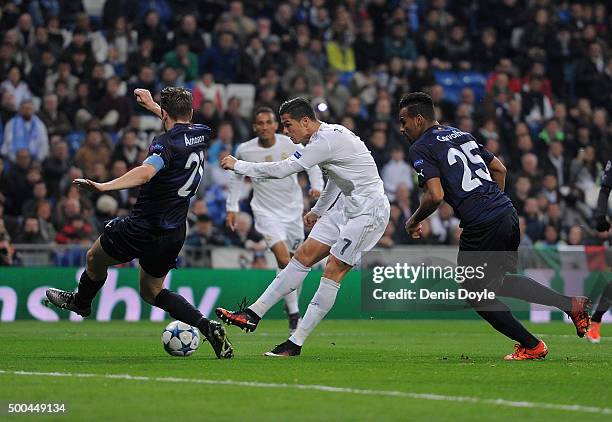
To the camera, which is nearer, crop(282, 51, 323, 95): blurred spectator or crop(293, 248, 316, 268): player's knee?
crop(293, 248, 316, 268): player's knee

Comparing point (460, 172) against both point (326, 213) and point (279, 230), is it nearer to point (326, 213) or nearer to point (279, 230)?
point (326, 213)

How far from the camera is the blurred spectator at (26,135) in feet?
70.8

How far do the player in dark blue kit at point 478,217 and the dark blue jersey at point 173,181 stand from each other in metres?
1.89

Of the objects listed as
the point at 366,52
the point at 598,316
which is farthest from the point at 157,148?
the point at 366,52

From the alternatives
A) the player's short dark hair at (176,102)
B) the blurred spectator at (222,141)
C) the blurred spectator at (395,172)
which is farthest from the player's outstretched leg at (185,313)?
the blurred spectator at (395,172)

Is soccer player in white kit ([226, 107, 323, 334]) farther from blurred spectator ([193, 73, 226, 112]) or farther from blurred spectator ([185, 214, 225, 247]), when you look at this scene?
blurred spectator ([193, 73, 226, 112])

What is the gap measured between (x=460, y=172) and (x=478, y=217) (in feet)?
1.39

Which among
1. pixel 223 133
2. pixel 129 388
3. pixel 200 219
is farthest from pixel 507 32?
pixel 129 388

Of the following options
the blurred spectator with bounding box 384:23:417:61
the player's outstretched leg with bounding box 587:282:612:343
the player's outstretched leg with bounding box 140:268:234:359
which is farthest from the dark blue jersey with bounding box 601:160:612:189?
the blurred spectator with bounding box 384:23:417:61

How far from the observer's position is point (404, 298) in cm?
2080

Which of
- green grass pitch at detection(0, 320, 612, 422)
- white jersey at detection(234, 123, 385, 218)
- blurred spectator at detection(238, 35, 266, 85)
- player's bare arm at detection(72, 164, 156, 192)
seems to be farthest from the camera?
blurred spectator at detection(238, 35, 266, 85)

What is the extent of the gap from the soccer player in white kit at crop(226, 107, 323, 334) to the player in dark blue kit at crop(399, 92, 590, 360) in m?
4.92

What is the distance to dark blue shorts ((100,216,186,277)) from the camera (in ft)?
36.4

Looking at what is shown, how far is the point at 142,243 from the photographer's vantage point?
36.4 ft
